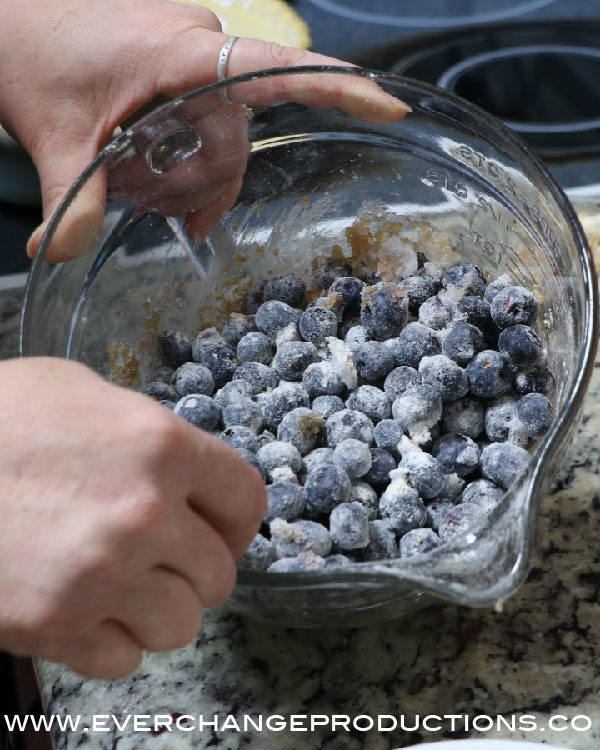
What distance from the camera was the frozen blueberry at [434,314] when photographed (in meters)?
0.85

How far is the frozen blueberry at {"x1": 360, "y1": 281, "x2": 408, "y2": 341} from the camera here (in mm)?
841

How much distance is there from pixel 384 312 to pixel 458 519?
0.25 metres

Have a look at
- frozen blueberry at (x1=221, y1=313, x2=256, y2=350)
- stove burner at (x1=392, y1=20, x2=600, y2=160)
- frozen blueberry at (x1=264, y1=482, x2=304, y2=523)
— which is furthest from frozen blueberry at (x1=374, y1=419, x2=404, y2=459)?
stove burner at (x1=392, y1=20, x2=600, y2=160)

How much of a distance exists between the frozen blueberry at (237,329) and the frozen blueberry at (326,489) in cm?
23

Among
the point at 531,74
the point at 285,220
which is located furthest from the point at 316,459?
the point at 531,74

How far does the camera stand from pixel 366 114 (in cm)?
83

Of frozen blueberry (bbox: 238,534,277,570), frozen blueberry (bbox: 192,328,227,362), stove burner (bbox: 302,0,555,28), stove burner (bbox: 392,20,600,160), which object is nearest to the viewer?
frozen blueberry (bbox: 238,534,277,570)

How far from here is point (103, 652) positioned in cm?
56

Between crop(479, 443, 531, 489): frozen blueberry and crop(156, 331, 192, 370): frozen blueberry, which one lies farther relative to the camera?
crop(156, 331, 192, 370): frozen blueberry

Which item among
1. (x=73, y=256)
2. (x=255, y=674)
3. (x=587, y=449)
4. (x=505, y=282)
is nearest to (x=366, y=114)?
(x=505, y=282)

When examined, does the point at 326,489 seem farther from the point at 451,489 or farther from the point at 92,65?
the point at 92,65

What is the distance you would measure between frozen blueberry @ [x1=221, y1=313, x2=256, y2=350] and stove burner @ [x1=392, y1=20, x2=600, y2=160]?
73 centimetres

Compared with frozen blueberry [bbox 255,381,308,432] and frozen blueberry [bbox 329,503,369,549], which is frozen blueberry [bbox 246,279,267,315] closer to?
frozen blueberry [bbox 255,381,308,432]

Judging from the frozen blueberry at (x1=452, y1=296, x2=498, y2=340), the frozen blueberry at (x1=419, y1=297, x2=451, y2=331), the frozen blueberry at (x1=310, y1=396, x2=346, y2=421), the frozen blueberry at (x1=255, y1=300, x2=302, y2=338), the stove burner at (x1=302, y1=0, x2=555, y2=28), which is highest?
the stove burner at (x1=302, y1=0, x2=555, y2=28)
